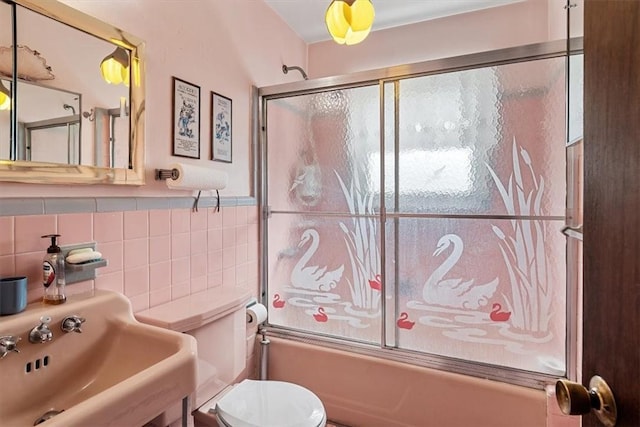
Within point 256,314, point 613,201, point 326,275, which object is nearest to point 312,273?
point 326,275

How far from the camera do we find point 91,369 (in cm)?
107

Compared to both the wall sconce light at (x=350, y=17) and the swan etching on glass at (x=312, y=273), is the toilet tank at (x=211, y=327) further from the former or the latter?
the wall sconce light at (x=350, y=17)

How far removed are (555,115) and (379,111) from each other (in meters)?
0.78

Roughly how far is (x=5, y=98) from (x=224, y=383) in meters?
1.25

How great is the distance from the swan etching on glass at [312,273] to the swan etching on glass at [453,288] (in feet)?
1.63

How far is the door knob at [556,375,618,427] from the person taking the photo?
0.49 metres

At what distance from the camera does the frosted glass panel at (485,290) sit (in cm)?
156

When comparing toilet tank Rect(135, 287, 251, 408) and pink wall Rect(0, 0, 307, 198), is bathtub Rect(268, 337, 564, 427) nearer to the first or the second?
toilet tank Rect(135, 287, 251, 408)

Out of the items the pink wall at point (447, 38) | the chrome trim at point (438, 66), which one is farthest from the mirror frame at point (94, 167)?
the pink wall at point (447, 38)

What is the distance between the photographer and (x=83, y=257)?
43.2 inches

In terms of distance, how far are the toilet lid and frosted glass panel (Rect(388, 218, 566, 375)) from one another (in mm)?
624

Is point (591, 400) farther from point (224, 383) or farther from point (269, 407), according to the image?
point (224, 383)

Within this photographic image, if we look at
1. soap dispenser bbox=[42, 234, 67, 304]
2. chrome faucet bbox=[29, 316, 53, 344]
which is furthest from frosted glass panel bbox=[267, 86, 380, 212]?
chrome faucet bbox=[29, 316, 53, 344]

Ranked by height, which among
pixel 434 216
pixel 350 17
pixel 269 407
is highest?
pixel 350 17
